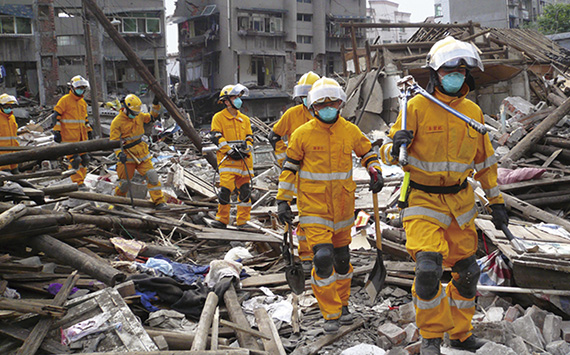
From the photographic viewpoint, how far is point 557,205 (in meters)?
6.98

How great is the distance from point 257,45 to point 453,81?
123 ft

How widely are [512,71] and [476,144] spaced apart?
1192 centimetres

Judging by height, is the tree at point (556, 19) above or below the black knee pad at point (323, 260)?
above

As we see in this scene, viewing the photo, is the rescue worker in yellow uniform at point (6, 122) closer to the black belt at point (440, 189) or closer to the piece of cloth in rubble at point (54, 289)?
the piece of cloth in rubble at point (54, 289)

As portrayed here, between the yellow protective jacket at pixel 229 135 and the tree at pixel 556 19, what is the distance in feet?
158

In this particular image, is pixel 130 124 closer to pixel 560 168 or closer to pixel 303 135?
pixel 303 135

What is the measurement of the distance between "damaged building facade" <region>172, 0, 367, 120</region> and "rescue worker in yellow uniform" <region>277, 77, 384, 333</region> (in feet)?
109

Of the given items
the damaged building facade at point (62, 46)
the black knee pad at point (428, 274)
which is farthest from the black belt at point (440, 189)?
the damaged building facade at point (62, 46)

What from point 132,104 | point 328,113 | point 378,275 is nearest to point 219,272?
point 378,275

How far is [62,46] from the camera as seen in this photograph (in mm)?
36531

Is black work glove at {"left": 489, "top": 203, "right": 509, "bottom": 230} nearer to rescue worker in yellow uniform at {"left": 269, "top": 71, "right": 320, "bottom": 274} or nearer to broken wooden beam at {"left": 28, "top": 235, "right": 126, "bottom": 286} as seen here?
rescue worker in yellow uniform at {"left": 269, "top": 71, "right": 320, "bottom": 274}

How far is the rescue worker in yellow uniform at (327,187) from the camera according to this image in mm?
4391

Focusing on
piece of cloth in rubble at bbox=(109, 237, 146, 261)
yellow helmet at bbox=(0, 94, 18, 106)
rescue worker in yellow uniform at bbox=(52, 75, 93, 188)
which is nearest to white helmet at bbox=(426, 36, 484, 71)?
piece of cloth in rubble at bbox=(109, 237, 146, 261)

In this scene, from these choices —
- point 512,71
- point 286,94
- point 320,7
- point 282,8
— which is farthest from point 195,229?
point 320,7
